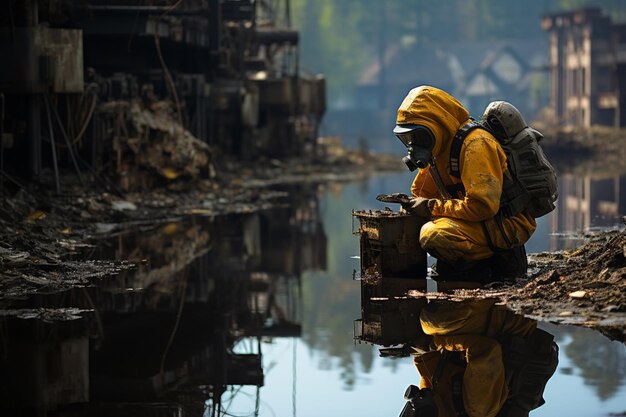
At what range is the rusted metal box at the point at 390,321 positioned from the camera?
1016cm

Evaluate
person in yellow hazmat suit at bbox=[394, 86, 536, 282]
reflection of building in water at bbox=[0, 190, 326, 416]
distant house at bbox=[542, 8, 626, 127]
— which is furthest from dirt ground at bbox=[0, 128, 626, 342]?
distant house at bbox=[542, 8, 626, 127]

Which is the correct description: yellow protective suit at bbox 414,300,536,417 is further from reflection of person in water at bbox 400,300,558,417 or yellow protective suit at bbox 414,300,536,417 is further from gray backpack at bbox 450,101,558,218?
gray backpack at bbox 450,101,558,218

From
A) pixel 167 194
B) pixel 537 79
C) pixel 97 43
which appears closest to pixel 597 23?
pixel 537 79

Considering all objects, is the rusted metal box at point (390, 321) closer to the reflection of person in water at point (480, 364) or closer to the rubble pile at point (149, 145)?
the reflection of person in water at point (480, 364)

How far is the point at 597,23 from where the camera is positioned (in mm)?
69000

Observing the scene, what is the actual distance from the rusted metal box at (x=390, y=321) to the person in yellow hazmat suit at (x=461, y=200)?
96cm

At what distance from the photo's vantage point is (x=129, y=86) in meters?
26.1

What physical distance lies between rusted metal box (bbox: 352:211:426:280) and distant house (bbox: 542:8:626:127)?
4982 cm

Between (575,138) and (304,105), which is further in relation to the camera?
(575,138)

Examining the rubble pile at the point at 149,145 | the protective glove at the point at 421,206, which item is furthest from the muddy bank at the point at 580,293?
the rubble pile at the point at 149,145

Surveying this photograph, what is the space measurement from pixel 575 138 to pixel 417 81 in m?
50.3

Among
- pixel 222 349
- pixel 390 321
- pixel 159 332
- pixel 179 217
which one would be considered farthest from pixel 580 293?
pixel 179 217

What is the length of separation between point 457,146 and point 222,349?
3.43 meters

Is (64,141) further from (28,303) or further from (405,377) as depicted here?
(405,377)
